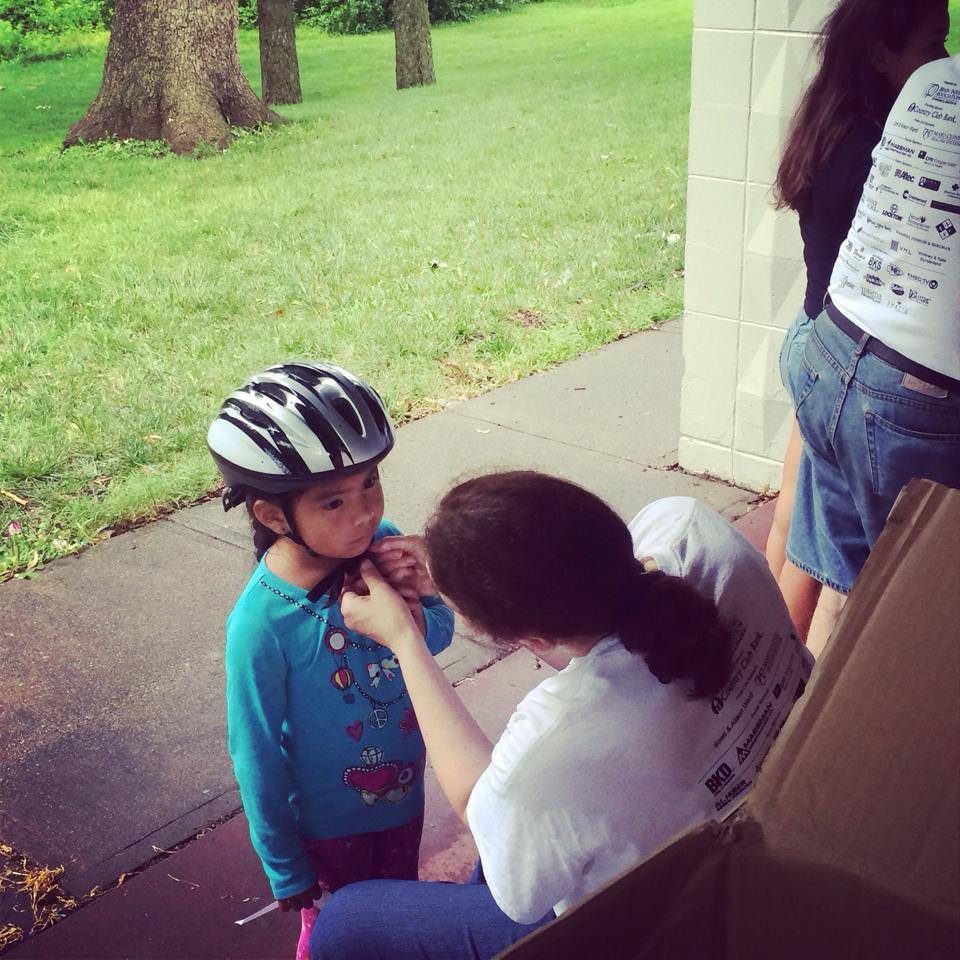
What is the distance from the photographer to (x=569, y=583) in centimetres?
162

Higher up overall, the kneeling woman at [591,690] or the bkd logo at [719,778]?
the kneeling woman at [591,690]

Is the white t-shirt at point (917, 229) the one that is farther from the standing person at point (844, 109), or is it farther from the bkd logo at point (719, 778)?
the bkd logo at point (719, 778)

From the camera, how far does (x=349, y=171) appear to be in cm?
1136

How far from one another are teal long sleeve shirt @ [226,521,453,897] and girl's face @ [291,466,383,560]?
10cm

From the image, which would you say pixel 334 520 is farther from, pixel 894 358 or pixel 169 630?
pixel 169 630

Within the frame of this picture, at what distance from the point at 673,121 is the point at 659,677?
40.2ft

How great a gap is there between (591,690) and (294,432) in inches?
33.4

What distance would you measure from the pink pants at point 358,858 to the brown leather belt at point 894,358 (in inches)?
50.7

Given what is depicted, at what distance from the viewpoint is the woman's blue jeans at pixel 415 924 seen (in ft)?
6.25

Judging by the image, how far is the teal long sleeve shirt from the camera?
6.92ft

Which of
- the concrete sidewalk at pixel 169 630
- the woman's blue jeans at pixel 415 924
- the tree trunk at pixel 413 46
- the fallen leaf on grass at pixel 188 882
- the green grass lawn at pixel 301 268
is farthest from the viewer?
the tree trunk at pixel 413 46

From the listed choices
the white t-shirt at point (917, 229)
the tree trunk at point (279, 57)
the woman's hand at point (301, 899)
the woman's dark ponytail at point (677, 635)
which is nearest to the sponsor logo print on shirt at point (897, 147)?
the white t-shirt at point (917, 229)

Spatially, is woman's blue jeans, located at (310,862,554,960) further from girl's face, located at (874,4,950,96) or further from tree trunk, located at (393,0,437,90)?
tree trunk, located at (393,0,437,90)

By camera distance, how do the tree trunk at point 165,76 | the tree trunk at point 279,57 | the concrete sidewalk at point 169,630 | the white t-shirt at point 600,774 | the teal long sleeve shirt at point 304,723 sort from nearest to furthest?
the white t-shirt at point 600,774 → the teal long sleeve shirt at point 304,723 → the concrete sidewalk at point 169,630 → the tree trunk at point 165,76 → the tree trunk at point 279,57
